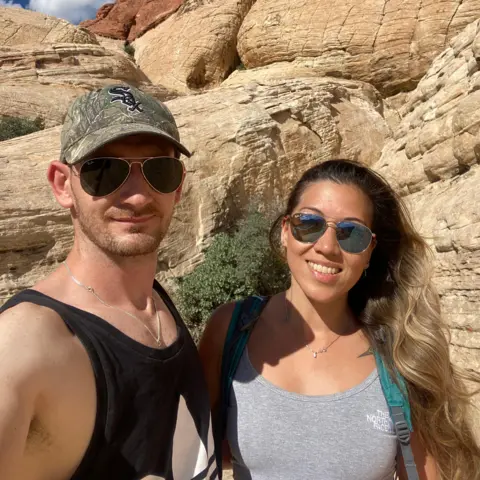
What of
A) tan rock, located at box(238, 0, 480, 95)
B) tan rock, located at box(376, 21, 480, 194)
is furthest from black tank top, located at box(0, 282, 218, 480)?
tan rock, located at box(238, 0, 480, 95)

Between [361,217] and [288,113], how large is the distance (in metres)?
7.64

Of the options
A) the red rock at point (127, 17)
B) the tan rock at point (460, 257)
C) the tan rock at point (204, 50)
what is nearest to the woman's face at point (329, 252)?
the tan rock at point (460, 257)

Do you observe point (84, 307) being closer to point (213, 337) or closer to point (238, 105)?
point (213, 337)

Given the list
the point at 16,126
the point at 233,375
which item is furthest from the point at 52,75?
the point at 233,375

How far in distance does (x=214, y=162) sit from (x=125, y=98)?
253 inches

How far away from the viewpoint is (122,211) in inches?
59.4

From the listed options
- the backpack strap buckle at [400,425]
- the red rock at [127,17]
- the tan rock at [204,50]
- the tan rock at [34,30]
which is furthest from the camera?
the red rock at [127,17]

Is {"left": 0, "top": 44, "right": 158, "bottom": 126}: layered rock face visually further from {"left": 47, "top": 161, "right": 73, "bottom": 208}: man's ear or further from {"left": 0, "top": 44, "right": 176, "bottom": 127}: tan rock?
{"left": 47, "top": 161, "right": 73, "bottom": 208}: man's ear

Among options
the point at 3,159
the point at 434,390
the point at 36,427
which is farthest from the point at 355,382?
the point at 3,159

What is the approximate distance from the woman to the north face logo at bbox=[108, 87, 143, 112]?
808 millimetres

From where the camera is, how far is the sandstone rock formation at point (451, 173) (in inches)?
163

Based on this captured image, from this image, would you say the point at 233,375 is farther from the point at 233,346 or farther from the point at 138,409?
the point at 138,409

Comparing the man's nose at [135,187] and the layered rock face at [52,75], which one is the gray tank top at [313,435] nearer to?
the man's nose at [135,187]

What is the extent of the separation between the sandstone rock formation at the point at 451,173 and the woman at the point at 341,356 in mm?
2202
